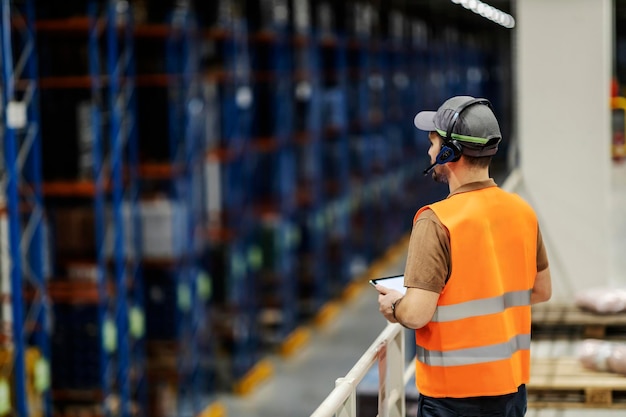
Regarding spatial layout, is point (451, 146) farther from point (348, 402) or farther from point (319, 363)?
point (319, 363)

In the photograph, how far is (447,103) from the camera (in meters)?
3.12

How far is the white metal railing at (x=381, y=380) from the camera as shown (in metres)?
2.90

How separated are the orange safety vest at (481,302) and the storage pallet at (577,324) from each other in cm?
292

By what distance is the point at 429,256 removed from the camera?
2975 millimetres

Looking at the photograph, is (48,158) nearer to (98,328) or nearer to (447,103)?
(98,328)

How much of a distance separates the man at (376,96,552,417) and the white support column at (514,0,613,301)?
3.34m

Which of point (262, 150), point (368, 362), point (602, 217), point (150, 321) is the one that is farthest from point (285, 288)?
point (368, 362)

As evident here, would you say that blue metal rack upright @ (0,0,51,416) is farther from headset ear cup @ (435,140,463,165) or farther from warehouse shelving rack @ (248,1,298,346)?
headset ear cup @ (435,140,463,165)

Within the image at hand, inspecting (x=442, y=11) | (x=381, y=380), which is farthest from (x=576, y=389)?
(x=442, y=11)

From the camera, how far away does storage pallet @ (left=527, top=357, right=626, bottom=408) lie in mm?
4922

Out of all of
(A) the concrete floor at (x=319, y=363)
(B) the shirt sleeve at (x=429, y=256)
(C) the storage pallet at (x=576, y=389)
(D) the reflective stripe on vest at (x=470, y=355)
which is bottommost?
(A) the concrete floor at (x=319, y=363)

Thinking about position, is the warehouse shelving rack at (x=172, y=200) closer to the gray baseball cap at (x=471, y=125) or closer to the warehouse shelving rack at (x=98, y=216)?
the warehouse shelving rack at (x=98, y=216)

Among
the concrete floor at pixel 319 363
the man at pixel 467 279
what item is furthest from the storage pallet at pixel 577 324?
the man at pixel 467 279

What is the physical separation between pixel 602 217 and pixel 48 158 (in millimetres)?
4632
